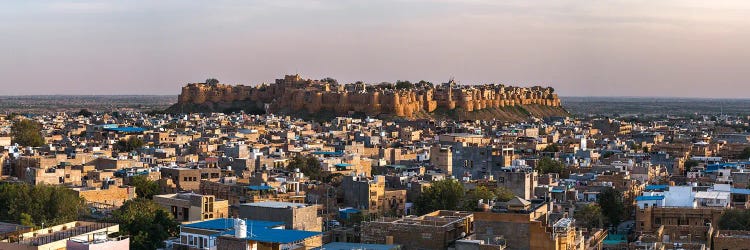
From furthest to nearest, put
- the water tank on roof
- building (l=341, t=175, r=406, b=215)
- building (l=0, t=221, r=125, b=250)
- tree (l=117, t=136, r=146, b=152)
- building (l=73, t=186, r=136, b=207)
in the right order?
tree (l=117, t=136, r=146, b=152) → building (l=341, t=175, r=406, b=215) → building (l=73, t=186, r=136, b=207) → the water tank on roof → building (l=0, t=221, r=125, b=250)

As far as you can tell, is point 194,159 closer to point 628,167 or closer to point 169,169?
point 169,169

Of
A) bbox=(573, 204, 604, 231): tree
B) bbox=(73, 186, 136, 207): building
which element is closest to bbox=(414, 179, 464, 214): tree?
bbox=(573, 204, 604, 231): tree

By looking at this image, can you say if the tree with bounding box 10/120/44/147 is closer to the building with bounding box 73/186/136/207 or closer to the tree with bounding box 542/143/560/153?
the building with bounding box 73/186/136/207

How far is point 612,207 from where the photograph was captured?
106ft

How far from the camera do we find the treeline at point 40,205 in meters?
28.5

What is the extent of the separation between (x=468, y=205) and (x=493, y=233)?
8457 millimetres

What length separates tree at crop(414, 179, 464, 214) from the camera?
1232 inches

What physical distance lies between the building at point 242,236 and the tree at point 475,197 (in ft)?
23.0

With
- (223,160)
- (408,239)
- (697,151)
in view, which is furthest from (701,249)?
(697,151)

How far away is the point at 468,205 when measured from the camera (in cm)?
2967

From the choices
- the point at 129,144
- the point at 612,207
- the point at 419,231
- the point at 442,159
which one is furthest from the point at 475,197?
the point at 129,144

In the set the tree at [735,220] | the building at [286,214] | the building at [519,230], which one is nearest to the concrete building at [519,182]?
the tree at [735,220]

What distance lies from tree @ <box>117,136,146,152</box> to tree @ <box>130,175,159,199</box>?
18.7 metres

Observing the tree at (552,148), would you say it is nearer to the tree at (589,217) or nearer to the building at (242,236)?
the tree at (589,217)
